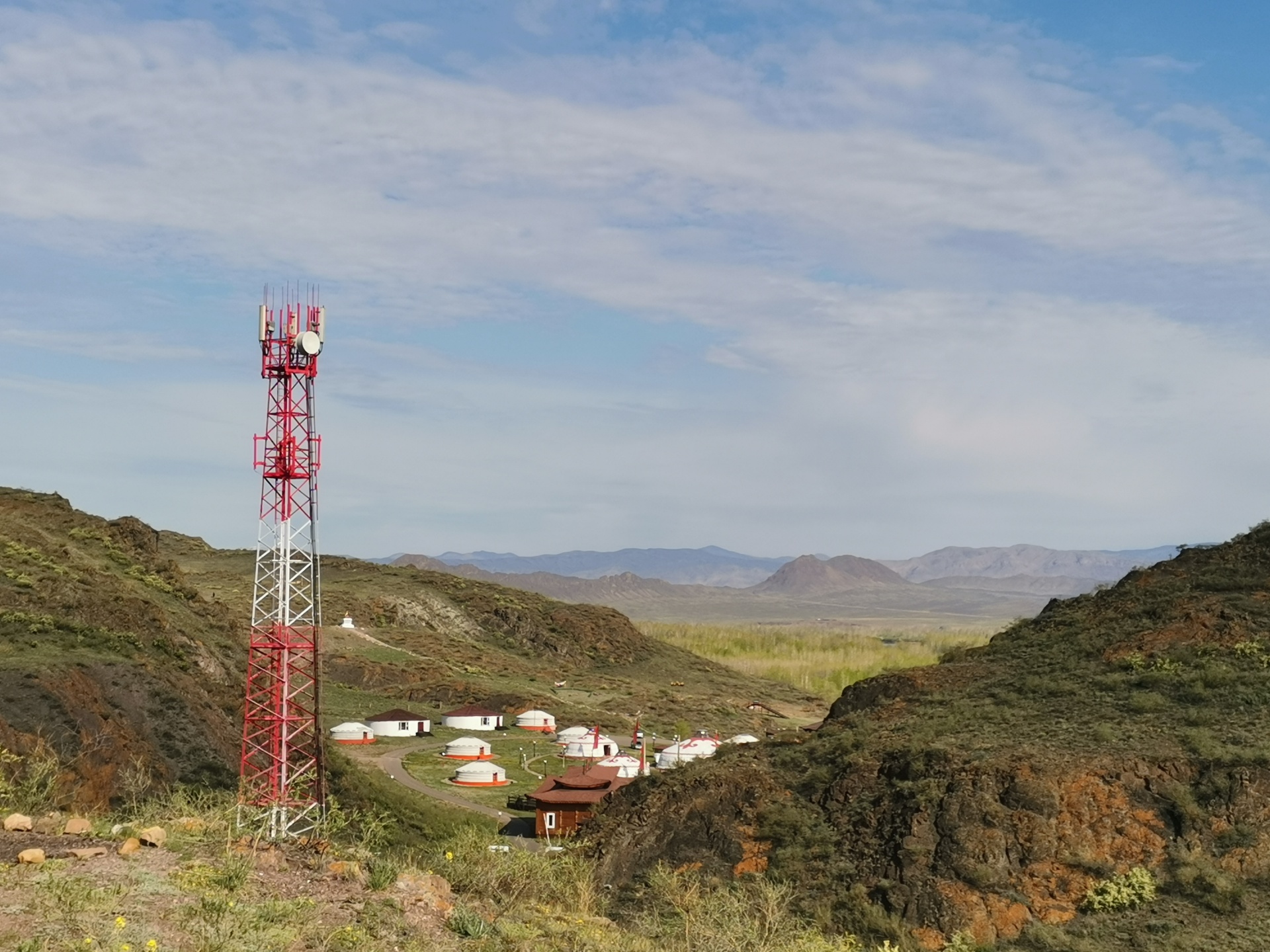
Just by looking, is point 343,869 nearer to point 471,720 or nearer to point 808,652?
point 471,720

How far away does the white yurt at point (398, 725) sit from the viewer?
7006 cm

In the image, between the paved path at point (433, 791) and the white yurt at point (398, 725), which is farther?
the white yurt at point (398, 725)

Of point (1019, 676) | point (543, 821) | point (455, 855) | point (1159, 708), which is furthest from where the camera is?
point (543, 821)

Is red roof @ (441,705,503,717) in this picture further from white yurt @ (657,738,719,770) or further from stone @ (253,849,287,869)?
stone @ (253,849,287,869)

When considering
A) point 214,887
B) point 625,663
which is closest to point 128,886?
point 214,887

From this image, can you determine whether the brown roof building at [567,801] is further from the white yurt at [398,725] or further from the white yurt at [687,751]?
the white yurt at [398,725]

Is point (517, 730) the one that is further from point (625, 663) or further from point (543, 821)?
point (625, 663)

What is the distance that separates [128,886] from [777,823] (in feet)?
60.3

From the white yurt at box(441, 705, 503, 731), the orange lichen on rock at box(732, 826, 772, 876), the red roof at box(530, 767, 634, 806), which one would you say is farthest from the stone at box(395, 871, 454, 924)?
the white yurt at box(441, 705, 503, 731)

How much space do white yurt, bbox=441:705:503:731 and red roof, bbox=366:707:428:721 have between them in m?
2.46

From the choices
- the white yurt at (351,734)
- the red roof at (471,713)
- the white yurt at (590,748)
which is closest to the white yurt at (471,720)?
the red roof at (471,713)

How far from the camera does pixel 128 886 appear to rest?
516 inches

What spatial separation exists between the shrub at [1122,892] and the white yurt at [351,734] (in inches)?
1873

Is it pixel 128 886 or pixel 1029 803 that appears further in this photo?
pixel 1029 803
